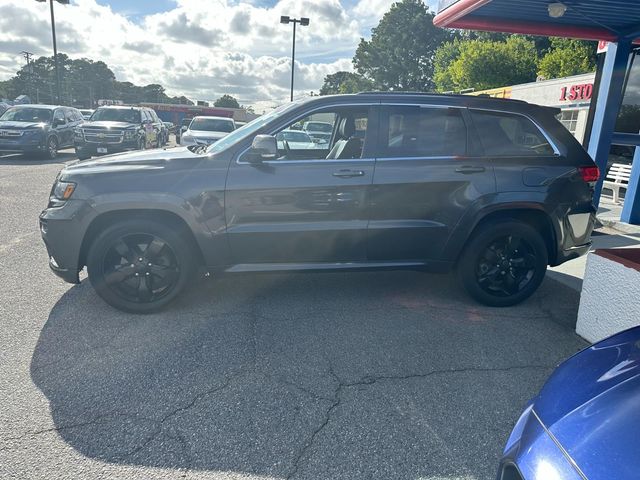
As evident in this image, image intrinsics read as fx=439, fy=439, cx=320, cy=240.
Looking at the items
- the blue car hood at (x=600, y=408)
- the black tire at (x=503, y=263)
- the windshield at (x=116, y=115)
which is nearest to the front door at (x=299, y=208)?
the black tire at (x=503, y=263)

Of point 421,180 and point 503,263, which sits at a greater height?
point 421,180

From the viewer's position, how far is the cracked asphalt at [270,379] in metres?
2.28

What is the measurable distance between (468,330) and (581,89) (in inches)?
549

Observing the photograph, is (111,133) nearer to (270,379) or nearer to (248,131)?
(248,131)

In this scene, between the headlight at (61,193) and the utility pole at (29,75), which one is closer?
the headlight at (61,193)

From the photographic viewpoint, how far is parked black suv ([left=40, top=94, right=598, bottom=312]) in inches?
142

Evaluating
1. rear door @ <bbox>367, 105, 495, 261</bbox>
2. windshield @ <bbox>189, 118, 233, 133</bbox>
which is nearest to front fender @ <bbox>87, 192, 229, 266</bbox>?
rear door @ <bbox>367, 105, 495, 261</bbox>

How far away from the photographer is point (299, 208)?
372 cm

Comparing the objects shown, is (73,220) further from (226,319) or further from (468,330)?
(468,330)

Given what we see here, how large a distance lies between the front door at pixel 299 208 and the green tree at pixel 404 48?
5654cm

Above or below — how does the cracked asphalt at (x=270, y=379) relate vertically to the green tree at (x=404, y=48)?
below

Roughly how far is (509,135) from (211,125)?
11773 millimetres

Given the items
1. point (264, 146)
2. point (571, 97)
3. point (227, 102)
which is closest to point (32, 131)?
point (264, 146)

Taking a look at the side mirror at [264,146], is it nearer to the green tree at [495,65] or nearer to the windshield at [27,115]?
the windshield at [27,115]
